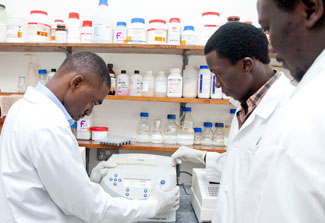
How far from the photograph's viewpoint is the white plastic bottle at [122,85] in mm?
1576

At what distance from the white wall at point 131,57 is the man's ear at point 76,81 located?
890 millimetres

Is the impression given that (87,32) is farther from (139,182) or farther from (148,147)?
(139,182)

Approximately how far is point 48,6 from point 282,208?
2007mm

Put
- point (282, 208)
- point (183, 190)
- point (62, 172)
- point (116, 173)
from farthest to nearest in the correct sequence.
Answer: point (183, 190)
point (116, 173)
point (62, 172)
point (282, 208)

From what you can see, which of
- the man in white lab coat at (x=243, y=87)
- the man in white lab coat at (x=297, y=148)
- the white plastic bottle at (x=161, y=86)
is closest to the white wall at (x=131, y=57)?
the white plastic bottle at (x=161, y=86)

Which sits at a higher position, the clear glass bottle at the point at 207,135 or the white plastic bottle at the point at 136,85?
the white plastic bottle at the point at 136,85

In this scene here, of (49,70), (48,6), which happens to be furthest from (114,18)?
(49,70)

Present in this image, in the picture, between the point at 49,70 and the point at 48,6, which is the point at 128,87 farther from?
the point at 48,6

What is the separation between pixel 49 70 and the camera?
1760 mm

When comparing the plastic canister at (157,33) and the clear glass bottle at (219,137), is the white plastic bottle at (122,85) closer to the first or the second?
the plastic canister at (157,33)

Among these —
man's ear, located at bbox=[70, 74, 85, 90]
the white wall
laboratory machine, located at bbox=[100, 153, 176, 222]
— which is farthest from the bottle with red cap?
laboratory machine, located at bbox=[100, 153, 176, 222]

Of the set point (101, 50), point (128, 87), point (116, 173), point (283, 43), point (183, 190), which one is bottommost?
point (183, 190)

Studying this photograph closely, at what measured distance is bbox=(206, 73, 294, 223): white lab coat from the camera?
83 centimetres

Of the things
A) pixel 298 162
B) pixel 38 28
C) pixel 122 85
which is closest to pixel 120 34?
pixel 122 85
